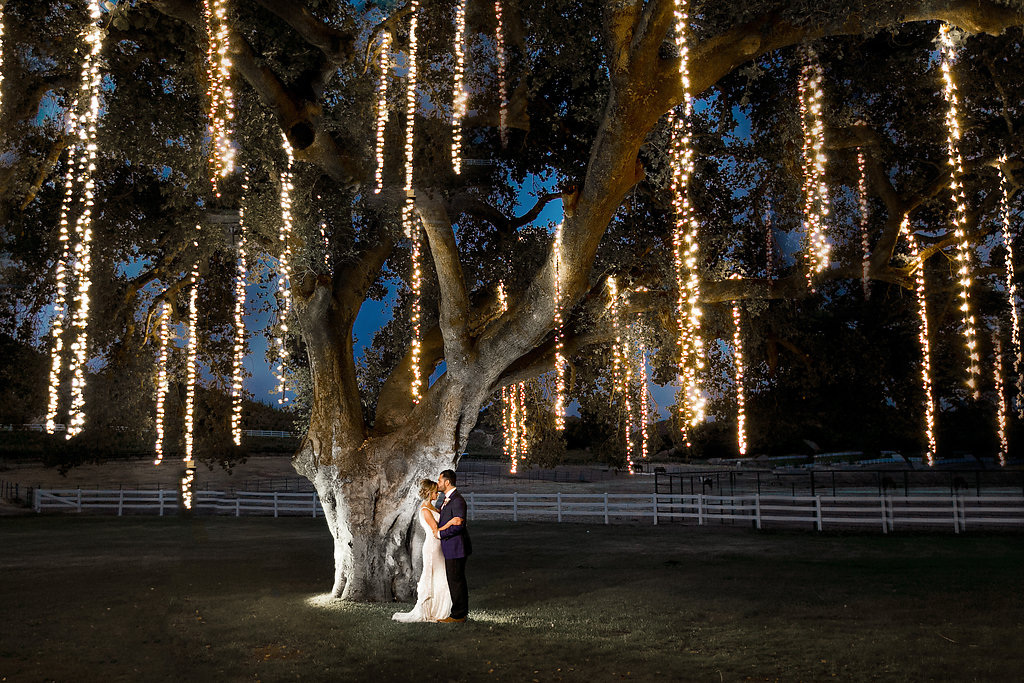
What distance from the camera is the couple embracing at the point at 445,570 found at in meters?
9.87

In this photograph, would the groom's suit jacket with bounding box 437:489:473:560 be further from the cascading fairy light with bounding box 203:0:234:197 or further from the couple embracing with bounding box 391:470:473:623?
the cascading fairy light with bounding box 203:0:234:197

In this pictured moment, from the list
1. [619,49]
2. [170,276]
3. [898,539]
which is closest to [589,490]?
[898,539]

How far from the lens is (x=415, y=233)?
11.6 meters

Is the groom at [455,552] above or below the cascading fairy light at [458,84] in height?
below

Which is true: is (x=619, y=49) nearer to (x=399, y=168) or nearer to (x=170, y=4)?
(x=399, y=168)

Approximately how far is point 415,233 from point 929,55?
8.17m

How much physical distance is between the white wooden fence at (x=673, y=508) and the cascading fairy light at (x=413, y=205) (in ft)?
41.5

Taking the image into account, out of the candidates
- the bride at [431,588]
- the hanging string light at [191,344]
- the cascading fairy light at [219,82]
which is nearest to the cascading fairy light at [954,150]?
the bride at [431,588]

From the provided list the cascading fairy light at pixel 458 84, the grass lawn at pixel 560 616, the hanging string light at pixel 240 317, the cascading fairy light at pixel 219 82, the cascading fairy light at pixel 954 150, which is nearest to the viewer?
the grass lawn at pixel 560 616

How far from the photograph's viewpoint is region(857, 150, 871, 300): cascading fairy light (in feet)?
38.9

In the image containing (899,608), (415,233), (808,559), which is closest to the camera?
(899,608)

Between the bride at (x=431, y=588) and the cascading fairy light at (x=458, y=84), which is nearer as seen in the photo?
the cascading fairy light at (x=458, y=84)

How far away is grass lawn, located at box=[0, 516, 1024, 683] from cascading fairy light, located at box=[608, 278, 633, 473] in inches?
116

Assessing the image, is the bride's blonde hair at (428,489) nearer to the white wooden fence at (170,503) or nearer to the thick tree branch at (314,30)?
the thick tree branch at (314,30)
